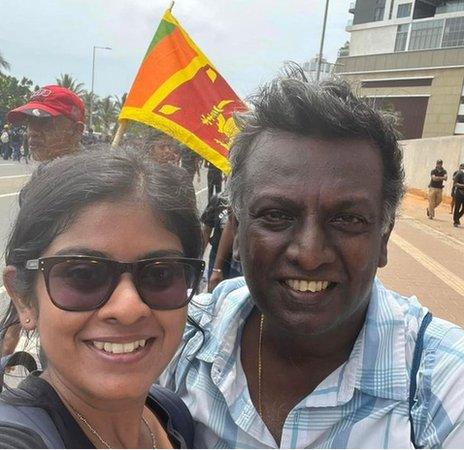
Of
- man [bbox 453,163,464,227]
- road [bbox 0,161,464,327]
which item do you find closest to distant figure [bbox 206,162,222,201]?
road [bbox 0,161,464,327]

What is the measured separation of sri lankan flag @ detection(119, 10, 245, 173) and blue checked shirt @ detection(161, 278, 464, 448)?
1.75 meters

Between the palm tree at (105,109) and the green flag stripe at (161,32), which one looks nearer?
the green flag stripe at (161,32)

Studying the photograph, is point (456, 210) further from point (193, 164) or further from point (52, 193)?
point (52, 193)

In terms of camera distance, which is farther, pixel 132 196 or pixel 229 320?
pixel 229 320

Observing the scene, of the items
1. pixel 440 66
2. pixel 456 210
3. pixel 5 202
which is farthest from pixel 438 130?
pixel 5 202

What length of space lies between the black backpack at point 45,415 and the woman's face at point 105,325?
4.3 inches

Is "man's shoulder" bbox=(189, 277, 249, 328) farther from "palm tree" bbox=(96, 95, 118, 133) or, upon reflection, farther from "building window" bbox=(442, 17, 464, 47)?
"palm tree" bbox=(96, 95, 118, 133)

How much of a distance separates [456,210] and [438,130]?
3313 centimetres

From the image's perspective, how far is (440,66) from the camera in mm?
47031

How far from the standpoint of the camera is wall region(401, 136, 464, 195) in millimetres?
23406

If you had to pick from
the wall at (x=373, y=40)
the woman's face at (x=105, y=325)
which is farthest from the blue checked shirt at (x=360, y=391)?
the wall at (x=373, y=40)

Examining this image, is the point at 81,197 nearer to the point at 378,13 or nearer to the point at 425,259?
the point at 425,259

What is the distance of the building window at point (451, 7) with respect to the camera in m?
50.2

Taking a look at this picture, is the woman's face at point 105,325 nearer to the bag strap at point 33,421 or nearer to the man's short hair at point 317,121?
the bag strap at point 33,421
